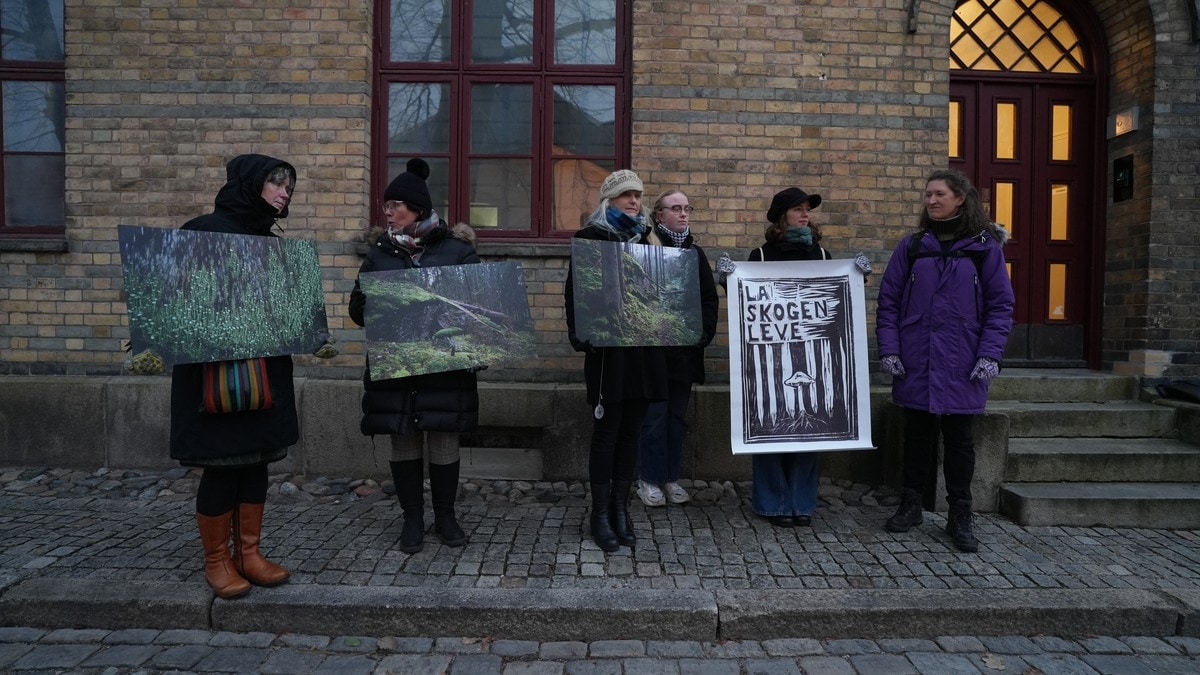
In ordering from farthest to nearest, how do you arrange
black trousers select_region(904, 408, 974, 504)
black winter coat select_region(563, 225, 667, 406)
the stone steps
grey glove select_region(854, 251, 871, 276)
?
the stone steps < grey glove select_region(854, 251, 871, 276) < black trousers select_region(904, 408, 974, 504) < black winter coat select_region(563, 225, 667, 406)

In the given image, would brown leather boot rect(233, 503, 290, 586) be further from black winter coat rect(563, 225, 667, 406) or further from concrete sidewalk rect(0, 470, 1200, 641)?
black winter coat rect(563, 225, 667, 406)

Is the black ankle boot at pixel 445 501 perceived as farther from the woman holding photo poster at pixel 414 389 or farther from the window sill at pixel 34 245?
the window sill at pixel 34 245

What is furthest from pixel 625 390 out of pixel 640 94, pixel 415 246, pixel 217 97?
pixel 217 97

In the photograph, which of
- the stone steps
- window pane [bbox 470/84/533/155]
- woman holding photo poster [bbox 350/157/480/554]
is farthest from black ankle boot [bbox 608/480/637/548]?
window pane [bbox 470/84/533/155]

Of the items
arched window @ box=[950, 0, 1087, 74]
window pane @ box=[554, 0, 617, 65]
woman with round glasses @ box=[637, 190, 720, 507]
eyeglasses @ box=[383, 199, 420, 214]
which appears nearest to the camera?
eyeglasses @ box=[383, 199, 420, 214]

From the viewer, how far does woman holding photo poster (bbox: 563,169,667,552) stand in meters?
3.87

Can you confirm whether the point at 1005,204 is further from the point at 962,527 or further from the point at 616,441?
the point at 616,441

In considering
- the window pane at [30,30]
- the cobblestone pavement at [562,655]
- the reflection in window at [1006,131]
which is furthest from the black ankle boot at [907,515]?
the window pane at [30,30]

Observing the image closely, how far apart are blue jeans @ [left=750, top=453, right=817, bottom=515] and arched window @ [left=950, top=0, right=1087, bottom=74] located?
12.8 ft

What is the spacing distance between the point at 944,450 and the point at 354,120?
15.0ft

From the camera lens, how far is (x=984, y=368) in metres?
3.89

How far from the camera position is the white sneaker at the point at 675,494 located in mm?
4793

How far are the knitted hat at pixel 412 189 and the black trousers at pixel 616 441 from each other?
1.44 m

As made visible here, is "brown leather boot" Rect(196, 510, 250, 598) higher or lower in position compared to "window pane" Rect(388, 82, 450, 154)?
lower
